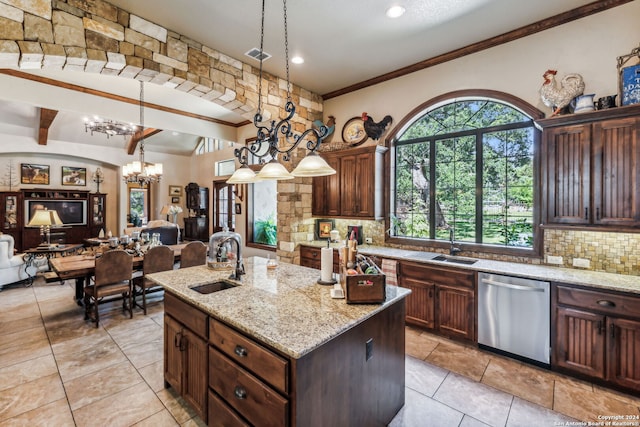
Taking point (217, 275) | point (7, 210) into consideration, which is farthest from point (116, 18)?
point (7, 210)

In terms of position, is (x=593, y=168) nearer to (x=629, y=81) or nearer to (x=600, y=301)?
(x=629, y=81)

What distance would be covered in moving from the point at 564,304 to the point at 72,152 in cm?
1123

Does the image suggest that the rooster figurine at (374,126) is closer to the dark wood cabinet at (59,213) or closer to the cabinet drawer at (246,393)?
the cabinet drawer at (246,393)

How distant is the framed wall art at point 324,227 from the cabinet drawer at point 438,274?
1.63 metres

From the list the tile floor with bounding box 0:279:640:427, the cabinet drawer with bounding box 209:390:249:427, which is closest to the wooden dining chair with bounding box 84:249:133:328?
the tile floor with bounding box 0:279:640:427

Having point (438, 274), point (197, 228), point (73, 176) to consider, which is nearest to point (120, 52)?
point (438, 274)

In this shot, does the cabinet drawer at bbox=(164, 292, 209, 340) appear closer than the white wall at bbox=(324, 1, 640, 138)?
Yes

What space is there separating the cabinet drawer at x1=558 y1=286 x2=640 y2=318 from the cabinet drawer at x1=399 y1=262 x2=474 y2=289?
77 centimetres

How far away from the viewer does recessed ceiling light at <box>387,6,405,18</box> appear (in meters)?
2.74

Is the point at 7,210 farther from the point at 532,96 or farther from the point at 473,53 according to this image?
the point at 532,96

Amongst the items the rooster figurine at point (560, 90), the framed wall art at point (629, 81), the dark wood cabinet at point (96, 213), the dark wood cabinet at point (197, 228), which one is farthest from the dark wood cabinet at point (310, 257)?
the dark wood cabinet at point (96, 213)

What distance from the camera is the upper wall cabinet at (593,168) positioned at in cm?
243

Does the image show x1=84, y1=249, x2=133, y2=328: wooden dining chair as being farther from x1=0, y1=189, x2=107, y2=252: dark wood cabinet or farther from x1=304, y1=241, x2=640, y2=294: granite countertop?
x1=0, y1=189, x2=107, y2=252: dark wood cabinet

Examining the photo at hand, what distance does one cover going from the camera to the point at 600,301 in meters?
2.39
